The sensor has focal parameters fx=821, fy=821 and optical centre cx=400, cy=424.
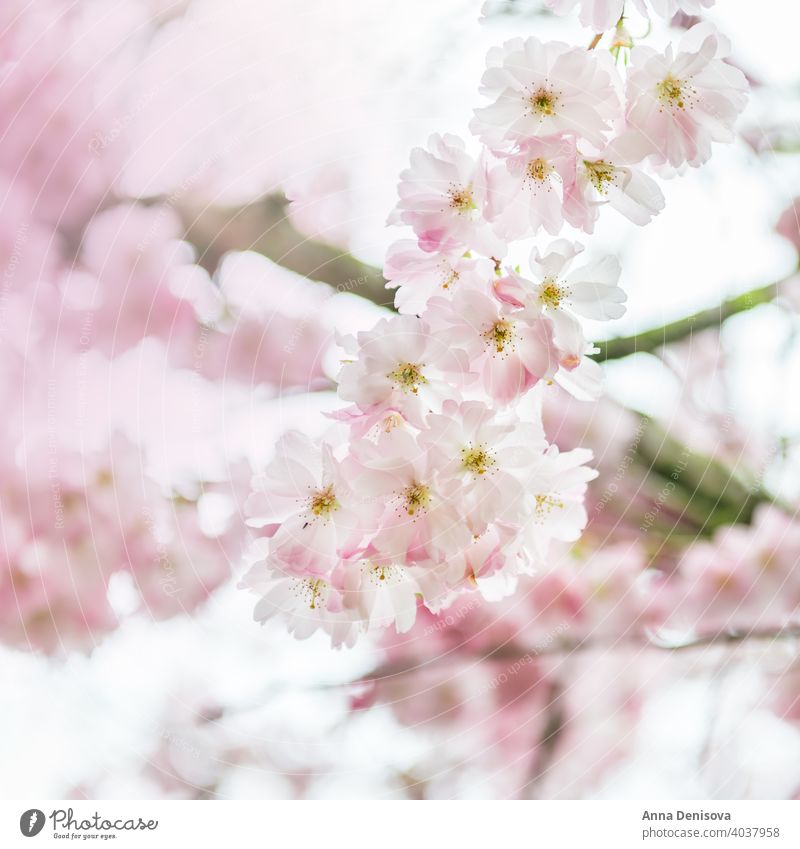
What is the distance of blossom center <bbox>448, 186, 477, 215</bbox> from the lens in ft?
1.35

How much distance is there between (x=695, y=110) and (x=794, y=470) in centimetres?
49

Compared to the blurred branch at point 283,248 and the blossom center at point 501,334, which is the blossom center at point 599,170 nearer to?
the blossom center at point 501,334

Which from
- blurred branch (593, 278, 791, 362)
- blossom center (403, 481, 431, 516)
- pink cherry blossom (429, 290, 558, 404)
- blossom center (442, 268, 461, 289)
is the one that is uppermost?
blossom center (442, 268, 461, 289)

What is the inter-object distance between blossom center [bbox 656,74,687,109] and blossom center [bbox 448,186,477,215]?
11 cm

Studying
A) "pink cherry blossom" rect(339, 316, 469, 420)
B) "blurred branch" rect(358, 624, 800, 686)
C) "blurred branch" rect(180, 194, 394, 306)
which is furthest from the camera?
"blurred branch" rect(358, 624, 800, 686)

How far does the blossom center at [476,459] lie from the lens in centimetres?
38

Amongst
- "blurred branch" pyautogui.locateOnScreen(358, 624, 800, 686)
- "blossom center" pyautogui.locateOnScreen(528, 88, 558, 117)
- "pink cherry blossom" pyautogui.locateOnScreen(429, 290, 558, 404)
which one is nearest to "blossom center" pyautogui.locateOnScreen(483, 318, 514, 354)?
"pink cherry blossom" pyautogui.locateOnScreen(429, 290, 558, 404)

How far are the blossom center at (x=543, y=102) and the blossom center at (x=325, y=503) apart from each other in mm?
207

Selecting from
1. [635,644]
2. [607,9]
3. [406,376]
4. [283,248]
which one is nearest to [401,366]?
[406,376]

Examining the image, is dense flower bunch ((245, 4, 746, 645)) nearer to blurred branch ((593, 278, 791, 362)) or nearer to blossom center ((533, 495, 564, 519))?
blossom center ((533, 495, 564, 519))

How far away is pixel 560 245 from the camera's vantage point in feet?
1.33

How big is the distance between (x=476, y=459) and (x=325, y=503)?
8 centimetres

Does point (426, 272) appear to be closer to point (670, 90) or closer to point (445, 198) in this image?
point (445, 198)

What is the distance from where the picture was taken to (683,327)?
72 cm
